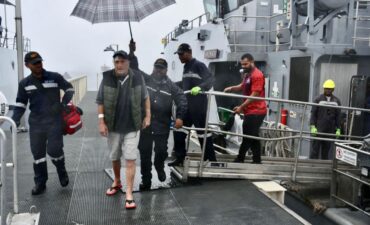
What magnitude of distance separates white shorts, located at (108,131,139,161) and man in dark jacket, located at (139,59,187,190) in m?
0.51

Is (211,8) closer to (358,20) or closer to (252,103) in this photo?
(358,20)

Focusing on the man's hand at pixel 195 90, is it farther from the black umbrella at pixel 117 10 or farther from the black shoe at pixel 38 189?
the black shoe at pixel 38 189

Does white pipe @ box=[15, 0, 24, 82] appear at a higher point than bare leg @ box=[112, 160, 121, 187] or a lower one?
higher

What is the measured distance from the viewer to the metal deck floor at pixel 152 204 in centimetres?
398

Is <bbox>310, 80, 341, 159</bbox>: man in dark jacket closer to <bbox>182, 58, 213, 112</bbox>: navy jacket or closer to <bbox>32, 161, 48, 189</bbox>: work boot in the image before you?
<bbox>182, 58, 213, 112</bbox>: navy jacket

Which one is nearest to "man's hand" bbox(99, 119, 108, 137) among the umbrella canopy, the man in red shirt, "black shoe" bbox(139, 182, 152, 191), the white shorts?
the white shorts

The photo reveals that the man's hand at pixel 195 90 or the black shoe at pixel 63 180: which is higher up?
the man's hand at pixel 195 90

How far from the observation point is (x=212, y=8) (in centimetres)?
1349

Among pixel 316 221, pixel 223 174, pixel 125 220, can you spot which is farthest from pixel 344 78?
pixel 125 220

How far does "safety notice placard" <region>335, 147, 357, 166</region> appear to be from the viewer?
15.6 feet

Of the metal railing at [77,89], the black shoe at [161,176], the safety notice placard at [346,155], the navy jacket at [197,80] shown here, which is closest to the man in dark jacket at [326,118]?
the safety notice placard at [346,155]

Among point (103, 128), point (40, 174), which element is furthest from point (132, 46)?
point (40, 174)

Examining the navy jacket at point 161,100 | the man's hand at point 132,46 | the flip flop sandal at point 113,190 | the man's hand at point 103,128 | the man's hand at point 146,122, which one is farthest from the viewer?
the man's hand at point 132,46

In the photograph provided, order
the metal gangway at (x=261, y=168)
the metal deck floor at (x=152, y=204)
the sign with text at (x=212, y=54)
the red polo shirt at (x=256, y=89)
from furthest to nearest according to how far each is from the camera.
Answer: the sign with text at (x=212, y=54) → the red polo shirt at (x=256, y=89) → the metal gangway at (x=261, y=168) → the metal deck floor at (x=152, y=204)
